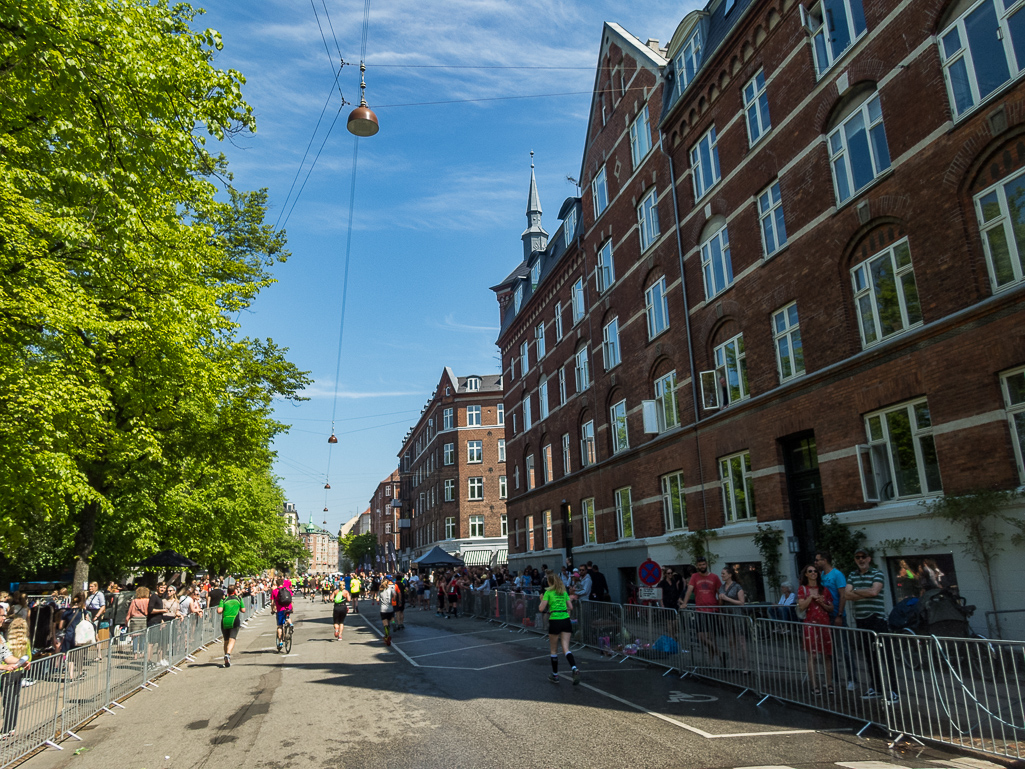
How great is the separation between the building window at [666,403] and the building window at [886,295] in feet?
24.7

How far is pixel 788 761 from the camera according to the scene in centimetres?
652

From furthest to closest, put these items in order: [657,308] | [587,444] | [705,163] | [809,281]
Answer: [587,444], [657,308], [705,163], [809,281]

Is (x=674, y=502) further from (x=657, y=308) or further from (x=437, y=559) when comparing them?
(x=437, y=559)

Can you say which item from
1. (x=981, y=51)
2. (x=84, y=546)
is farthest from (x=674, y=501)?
(x=84, y=546)

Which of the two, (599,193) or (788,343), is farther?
(599,193)

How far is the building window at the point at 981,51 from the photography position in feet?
35.6

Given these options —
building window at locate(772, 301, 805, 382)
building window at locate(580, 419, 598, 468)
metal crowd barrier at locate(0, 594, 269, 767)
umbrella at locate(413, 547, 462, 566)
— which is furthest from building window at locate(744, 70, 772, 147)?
umbrella at locate(413, 547, 462, 566)

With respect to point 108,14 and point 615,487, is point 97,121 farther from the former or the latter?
A: point 615,487

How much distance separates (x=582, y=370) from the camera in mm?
28922

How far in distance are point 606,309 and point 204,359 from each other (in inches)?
590

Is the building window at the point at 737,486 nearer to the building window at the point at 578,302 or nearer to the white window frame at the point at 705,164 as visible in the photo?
the white window frame at the point at 705,164

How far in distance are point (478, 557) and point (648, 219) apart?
3863 centimetres

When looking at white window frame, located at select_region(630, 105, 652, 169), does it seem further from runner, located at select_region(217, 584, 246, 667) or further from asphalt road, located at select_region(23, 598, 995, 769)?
runner, located at select_region(217, 584, 246, 667)

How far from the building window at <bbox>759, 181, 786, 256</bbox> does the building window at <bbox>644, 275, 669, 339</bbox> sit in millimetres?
4846
